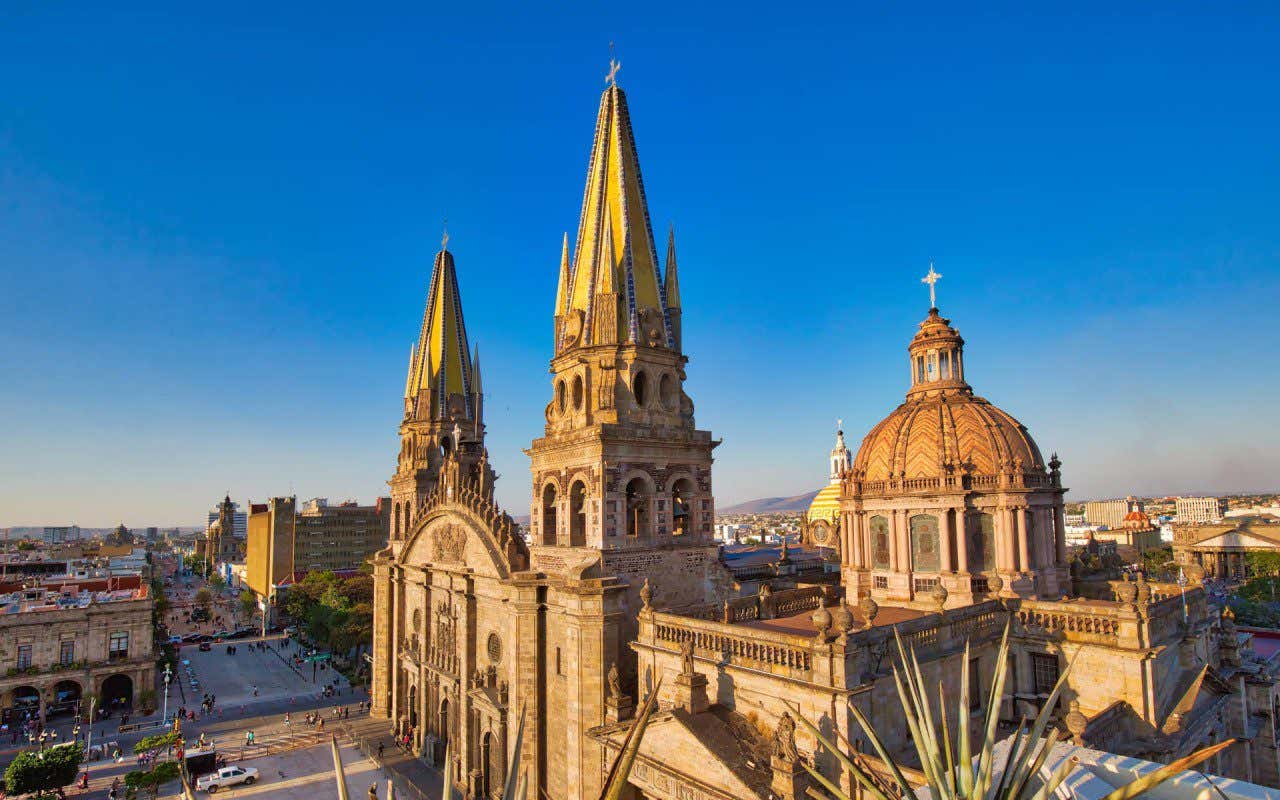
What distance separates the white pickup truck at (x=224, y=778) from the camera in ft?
115

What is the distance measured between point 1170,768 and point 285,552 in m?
117

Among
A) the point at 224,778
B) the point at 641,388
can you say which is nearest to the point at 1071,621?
the point at 641,388

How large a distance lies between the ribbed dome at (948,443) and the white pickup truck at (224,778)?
32.9m

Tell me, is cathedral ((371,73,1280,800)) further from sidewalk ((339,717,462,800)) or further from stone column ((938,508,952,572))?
sidewalk ((339,717,462,800))

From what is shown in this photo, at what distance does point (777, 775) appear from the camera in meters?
14.9

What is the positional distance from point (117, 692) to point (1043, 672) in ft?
203

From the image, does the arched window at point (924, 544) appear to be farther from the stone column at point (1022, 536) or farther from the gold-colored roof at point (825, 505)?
the gold-colored roof at point (825, 505)

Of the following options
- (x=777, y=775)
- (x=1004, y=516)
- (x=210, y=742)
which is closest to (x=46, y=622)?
(x=210, y=742)

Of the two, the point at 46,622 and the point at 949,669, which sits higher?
the point at 949,669

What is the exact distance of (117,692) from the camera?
54312 mm

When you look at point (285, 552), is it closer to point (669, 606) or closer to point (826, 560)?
point (826, 560)

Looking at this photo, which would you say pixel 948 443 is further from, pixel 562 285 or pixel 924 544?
pixel 562 285

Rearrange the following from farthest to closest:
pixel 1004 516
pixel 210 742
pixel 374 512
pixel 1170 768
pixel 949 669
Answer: pixel 374 512
pixel 210 742
pixel 1004 516
pixel 949 669
pixel 1170 768

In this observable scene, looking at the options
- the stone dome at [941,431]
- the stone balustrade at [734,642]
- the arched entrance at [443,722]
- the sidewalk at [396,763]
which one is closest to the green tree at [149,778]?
the sidewalk at [396,763]
